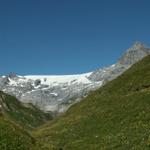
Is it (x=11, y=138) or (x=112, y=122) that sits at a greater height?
(x=112, y=122)

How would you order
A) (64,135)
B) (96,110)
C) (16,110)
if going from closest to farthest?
(64,135)
(96,110)
(16,110)

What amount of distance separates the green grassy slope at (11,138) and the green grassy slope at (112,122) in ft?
4.93

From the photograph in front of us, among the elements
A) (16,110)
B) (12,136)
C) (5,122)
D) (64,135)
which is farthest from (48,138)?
(16,110)

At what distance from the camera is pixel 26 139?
41.2m

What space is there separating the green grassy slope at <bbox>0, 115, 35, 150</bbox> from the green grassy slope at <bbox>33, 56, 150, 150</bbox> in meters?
1.50

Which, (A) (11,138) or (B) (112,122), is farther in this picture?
(B) (112,122)

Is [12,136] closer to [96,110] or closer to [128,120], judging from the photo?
[128,120]

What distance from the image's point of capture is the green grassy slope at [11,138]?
1401 inches

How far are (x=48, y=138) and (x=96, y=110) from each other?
35.3ft

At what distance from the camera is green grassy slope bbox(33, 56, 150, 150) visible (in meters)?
40.7

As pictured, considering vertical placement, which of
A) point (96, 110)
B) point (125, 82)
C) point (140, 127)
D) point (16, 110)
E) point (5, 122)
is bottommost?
point (140, 127)

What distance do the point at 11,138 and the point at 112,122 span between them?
60.2 feet

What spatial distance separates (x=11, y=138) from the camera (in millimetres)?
37438

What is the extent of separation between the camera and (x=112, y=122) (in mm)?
53375
